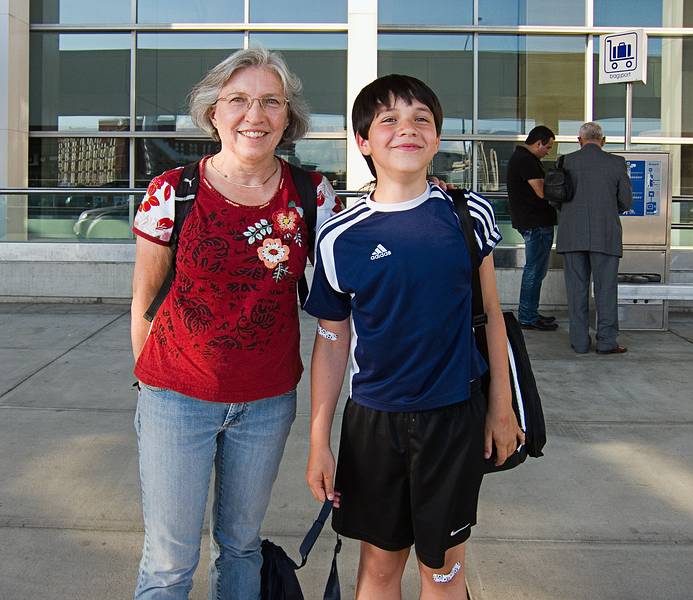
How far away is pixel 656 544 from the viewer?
11.4 feet

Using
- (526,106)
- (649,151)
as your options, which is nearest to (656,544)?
(649,151)

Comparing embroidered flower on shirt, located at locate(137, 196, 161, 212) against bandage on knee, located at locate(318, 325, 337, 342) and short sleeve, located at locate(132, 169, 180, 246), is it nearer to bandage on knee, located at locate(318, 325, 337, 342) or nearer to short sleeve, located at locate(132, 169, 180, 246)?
short sleeve, located at locate(132, 169, 180, 246)

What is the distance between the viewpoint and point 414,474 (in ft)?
7.22

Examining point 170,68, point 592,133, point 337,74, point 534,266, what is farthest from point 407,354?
point 170,68

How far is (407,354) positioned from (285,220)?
20.1 inches

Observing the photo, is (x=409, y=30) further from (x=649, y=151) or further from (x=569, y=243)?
(x=569, y=243)

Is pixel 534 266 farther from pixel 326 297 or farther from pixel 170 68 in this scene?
pixel 170 68

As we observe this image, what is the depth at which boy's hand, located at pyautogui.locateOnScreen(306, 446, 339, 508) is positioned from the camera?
2.31m

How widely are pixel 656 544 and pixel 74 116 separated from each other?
10855 millimetres

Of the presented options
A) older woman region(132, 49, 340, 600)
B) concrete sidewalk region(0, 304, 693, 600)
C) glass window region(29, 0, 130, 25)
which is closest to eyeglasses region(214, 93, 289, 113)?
older woman region(132, 49, 340, 600)

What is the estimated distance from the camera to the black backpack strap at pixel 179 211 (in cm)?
229

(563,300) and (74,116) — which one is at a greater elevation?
(74,116)

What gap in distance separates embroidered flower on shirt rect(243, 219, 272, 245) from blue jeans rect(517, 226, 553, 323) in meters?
6.10

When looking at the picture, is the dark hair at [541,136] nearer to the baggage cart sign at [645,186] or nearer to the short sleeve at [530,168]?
the short sleeve at [530,168]
